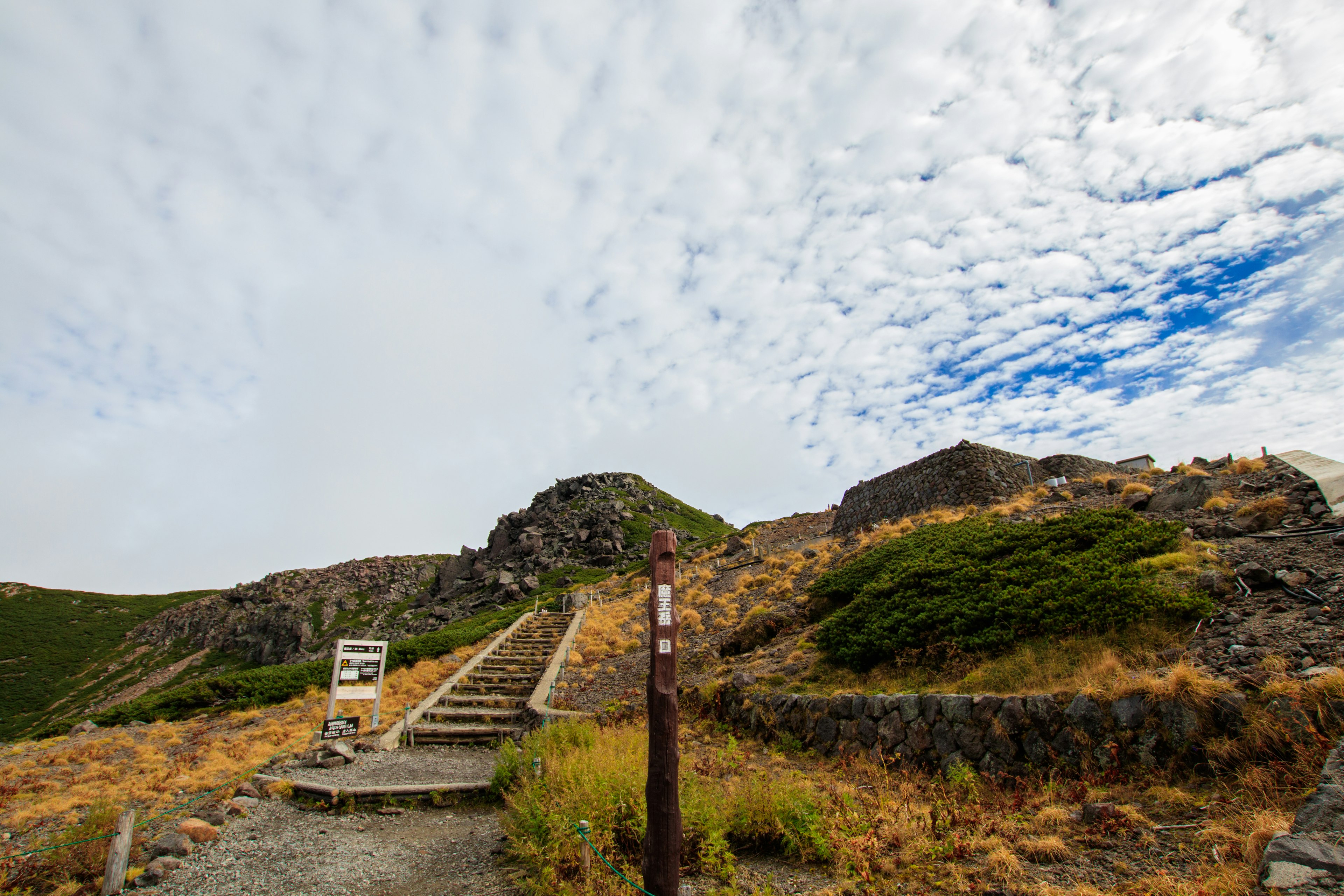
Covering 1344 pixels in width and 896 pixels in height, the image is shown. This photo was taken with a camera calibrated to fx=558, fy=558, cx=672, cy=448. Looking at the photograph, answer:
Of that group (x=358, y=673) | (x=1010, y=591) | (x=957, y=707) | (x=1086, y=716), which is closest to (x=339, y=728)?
(x=358, y=673)

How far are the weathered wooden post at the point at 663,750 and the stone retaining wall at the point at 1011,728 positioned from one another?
14.7 feet

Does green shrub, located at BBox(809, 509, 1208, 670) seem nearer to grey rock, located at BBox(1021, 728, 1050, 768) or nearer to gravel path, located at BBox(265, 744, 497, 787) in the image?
grey rock, located at BBox(1021, 728, 1050, 768)

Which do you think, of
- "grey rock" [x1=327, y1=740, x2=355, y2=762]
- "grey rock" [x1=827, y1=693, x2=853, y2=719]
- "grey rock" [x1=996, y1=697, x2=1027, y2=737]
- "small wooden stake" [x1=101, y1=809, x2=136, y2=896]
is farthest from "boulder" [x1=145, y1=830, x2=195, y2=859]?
"grey rock" [x1=996, y1=697, x2=1027, y2=737]

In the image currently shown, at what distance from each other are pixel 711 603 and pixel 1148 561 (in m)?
13.7

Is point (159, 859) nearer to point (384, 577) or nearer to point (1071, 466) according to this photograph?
point (1071, 466)

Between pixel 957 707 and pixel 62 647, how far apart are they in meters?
93.4

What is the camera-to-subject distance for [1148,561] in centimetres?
862

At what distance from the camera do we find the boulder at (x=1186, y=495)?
11.5 meters

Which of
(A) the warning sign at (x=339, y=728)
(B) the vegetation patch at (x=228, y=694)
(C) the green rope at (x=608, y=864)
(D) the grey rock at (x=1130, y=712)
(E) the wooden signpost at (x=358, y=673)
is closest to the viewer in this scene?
(C) the green rope at (x=608, y=864)

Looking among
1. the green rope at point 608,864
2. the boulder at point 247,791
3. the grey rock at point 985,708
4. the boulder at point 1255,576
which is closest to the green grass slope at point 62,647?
the boulder at point 247,791

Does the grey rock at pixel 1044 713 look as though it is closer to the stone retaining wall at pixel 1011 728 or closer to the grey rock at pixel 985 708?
the stone retaining wall at pixel 1011 728

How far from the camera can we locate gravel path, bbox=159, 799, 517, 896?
5.75m

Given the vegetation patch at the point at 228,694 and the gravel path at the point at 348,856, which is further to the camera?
the vegetation patch at the point at 228,694

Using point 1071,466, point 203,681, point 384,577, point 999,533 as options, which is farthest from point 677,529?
point 999,533
